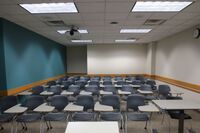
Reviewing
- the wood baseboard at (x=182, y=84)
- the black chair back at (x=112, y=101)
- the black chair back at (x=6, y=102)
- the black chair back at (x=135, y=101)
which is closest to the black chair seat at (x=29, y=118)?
the black chair back at (x=6, y=102)

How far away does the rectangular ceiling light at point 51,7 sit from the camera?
3.28 meters

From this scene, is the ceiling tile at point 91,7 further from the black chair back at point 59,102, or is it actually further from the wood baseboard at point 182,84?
the wood baseboard at point 182,84

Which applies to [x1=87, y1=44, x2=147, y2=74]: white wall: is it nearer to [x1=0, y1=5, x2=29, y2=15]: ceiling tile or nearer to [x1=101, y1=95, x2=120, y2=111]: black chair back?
[x1=101, y1=95, x2=120, y2=111]: black chair back

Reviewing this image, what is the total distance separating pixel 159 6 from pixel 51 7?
277cm

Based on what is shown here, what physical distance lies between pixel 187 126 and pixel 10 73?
5.67m

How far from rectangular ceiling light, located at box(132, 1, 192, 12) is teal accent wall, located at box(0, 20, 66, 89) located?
408cm

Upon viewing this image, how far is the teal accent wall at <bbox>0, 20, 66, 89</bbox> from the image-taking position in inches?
174

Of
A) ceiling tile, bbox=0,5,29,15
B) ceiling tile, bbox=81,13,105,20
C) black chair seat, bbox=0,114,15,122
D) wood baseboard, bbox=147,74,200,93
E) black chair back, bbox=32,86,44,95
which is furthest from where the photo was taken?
black chair back, bbox=32,86,44,95

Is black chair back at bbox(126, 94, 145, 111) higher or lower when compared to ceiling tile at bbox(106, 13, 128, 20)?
lower

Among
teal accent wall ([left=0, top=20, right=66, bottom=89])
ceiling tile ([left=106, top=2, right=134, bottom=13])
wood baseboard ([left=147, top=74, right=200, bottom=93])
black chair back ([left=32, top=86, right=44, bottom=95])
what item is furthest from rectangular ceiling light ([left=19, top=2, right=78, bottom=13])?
wood baseboard ([left=147, top=74, right=200, bottom=93])

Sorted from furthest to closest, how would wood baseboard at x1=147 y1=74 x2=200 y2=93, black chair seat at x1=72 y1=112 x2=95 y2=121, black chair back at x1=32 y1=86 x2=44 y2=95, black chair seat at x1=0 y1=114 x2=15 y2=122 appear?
black chair back at x1=32 y1=86 x2=44 y2=95 < wood baseboard at x1=147 y1=74 x2=200 y2=93 < black chair seat at x1=0 y1=114 x2=15 y2=122 < black chair seat at x1=72 y1=112 x2=95 y2=121

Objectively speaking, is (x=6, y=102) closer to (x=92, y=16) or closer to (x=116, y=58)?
(x=92, y=16)

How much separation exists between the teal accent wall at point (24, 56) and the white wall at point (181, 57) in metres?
6.54

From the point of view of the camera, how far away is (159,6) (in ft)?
11.3
